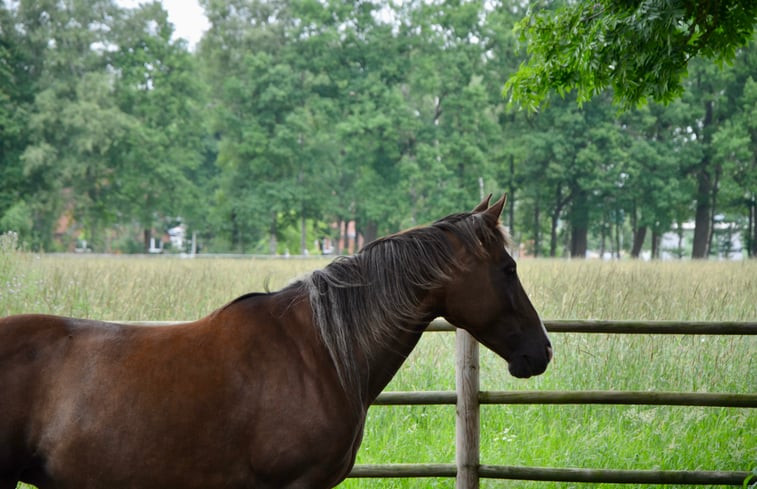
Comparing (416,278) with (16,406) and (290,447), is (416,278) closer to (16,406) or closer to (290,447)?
(290,447)

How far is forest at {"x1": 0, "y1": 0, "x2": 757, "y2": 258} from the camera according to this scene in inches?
1492

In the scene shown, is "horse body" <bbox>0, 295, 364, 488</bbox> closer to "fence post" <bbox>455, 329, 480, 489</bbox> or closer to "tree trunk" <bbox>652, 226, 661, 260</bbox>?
"fence post" <bbox>455, 329, 480, 489</bbox>

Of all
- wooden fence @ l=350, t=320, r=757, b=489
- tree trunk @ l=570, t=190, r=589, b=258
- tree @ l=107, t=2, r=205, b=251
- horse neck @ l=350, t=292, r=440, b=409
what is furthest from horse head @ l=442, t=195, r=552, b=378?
tree trunk @ l=570, t=190, r=589, b=258

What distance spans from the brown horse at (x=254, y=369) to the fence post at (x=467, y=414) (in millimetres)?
1518

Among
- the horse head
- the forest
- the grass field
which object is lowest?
the grass field

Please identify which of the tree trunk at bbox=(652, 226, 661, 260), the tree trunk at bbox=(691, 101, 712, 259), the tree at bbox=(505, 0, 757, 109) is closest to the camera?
the tree at bbox=(505, 0, 757, 109)

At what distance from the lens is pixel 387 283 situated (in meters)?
3.30

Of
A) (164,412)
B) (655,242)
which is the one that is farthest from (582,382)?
(655,242)

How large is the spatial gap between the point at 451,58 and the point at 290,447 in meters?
41.0

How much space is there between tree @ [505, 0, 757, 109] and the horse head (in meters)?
2.48

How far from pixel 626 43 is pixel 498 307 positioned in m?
2.77

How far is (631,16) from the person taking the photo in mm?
5047

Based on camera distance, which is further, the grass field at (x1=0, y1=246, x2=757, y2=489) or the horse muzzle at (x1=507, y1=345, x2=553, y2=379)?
the grass field at (x1=0, y1=246, x2=757, y2=489)

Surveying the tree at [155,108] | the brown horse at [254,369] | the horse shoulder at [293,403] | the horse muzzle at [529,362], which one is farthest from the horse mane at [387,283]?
the tree at [155,108]
